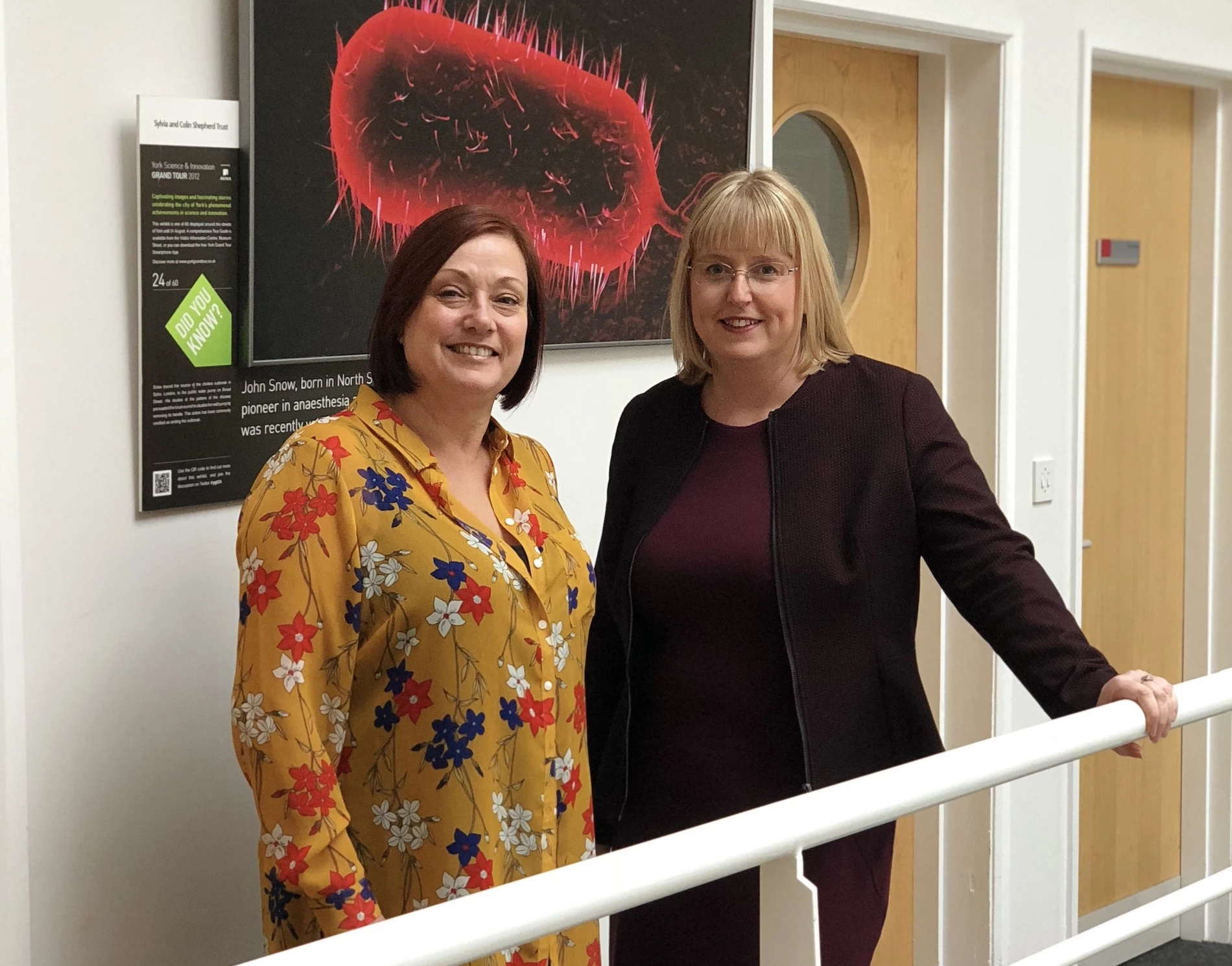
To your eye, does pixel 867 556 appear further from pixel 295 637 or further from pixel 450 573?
pixel 295 637

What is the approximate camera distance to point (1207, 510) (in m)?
3.62

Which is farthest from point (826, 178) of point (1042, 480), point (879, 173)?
point (1042, 480)

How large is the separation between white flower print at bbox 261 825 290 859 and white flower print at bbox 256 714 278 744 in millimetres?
85

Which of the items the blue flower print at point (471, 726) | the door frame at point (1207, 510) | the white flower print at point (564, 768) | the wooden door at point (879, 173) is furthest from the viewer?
the door frame at point (1207, 510)

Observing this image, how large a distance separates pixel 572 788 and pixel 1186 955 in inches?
102

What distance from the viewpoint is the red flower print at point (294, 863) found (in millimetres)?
1290

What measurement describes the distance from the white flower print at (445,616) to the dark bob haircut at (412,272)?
0.83ft

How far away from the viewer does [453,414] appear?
58.6 inches

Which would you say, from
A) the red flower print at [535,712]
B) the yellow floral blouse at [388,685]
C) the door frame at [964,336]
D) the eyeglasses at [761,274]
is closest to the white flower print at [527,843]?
the yellow floral blouse at [388,685]

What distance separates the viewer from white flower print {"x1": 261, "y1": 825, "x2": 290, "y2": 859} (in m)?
1.29

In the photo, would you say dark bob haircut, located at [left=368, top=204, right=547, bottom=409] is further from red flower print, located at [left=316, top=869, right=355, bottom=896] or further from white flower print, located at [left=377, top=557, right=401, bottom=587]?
red flower print, located at [left=316, top=869, right=355, bottom=896]

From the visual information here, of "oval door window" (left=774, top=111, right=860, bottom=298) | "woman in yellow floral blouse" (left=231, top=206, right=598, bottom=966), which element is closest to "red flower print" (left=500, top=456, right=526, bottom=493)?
"woman in yellow floral blouse" (left=231, top=206, right=598, bottom=966)

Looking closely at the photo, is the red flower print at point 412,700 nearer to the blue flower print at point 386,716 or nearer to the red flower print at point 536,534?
the blue flower print at point 386,716

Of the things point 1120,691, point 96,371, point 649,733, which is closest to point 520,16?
point 96,371
